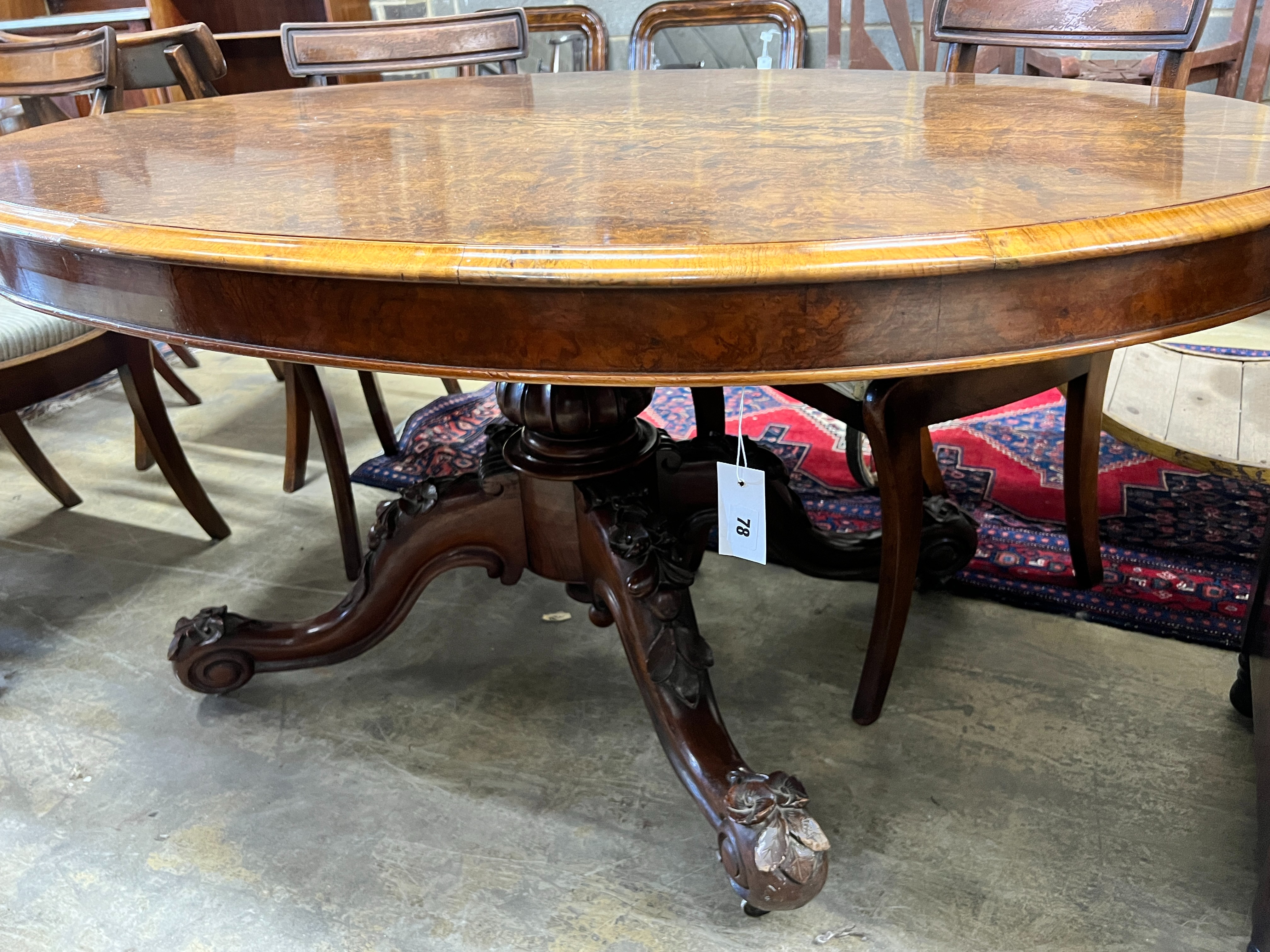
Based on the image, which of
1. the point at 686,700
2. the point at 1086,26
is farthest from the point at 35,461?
the point at 1086,26

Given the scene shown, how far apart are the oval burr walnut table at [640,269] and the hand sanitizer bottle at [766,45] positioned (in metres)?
1.68

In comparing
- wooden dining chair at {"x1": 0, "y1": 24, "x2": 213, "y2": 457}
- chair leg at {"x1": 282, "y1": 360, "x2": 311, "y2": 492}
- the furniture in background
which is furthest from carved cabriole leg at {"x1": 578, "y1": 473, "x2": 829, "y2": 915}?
wooden dining chair at {"x1": 0, "y1": 24, "x2": 213, "y2": 457}

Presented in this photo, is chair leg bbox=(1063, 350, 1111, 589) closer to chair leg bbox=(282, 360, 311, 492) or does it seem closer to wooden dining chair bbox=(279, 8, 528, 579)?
wooden dining chair bbox=(279, 8, 528, 579)

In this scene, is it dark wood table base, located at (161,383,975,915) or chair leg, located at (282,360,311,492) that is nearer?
dark wood table base, located at (161,383,975,915)

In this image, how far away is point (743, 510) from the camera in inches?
37.7

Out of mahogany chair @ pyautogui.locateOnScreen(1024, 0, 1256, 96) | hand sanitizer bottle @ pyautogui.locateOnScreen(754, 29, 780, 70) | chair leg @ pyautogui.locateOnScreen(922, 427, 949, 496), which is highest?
hand sanitizer bottle @ pyautogui.locateOnScreen(754, 29, 780, 70)

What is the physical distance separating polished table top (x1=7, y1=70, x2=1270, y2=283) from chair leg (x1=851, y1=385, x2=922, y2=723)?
0.31 meters

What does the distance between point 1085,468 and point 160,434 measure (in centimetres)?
146

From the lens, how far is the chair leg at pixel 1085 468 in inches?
51.9

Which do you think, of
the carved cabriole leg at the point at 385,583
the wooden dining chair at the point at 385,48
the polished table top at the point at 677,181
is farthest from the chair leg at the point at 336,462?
the polished table top at the point at 677,181

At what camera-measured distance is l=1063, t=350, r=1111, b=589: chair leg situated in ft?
4.33

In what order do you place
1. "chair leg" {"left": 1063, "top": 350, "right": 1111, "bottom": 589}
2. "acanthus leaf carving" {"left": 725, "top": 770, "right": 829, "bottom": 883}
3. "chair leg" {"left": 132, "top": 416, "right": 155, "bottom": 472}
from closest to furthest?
"acanthus leaf carving" {"left": 725, "top": 770, "right": 829, "bottom": 883} → "chair leg" {"left": 1063, "top": 350, "right": 1111, "bottom": 589} → "chair leg" {"left": 132, "top": 416, "right": 155, "bottom": 472}

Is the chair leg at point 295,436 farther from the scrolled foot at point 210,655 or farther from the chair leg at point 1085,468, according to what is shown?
the chair leg at point 1085,468

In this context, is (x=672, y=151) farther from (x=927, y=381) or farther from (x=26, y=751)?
(x=26, y=751)
